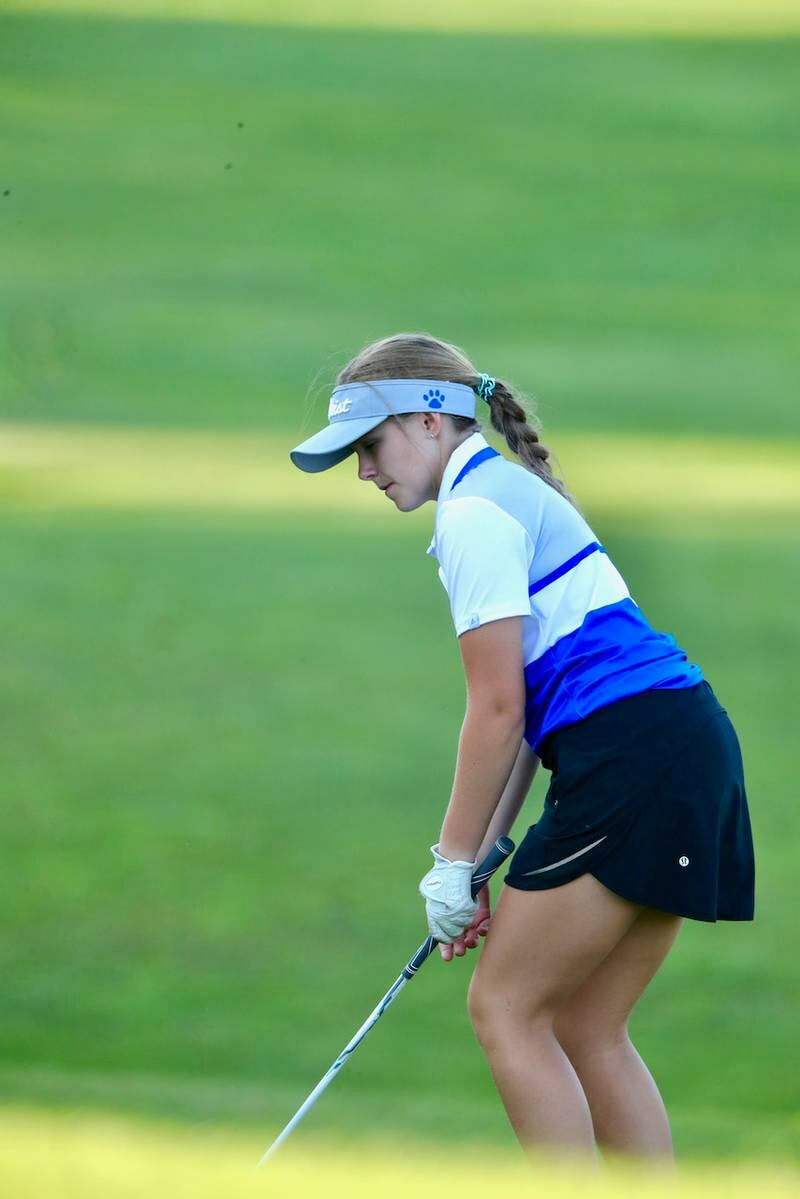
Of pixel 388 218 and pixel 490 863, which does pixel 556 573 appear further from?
pixel 388 218

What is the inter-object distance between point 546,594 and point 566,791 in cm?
32

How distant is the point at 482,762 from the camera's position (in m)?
2.98

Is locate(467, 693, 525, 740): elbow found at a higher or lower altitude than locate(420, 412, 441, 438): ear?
lower

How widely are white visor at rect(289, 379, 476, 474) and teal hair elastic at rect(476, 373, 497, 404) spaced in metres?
0.05

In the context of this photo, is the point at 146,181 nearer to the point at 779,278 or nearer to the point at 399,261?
the point at 399,261

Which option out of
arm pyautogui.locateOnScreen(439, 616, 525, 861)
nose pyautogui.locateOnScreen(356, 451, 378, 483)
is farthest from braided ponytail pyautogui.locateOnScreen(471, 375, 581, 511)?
arm pyautogui.locateOnScreen(439, 616, 525, 861)

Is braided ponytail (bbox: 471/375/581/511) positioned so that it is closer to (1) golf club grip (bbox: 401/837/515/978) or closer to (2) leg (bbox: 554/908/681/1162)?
(1) golf club grip (bbox: 401/837/515/978)

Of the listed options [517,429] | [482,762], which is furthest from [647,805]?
[517,429]

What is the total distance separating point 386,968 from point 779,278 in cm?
1169

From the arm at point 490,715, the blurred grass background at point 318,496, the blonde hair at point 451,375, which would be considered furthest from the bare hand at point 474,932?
the blonde hair at point 451,375

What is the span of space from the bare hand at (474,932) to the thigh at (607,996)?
0.63ft

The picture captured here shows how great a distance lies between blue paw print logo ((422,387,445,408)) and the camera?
3.20 m

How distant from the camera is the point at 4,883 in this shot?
5023 mm

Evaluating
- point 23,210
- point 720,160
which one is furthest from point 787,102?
point 23,210
